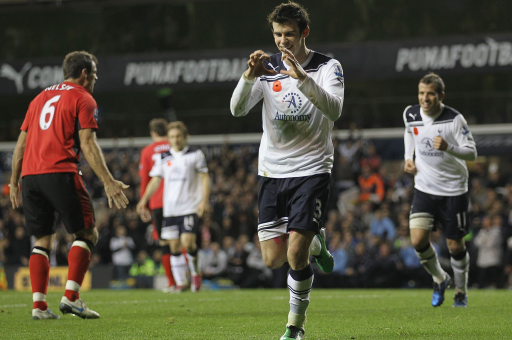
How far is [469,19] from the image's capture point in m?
22.3

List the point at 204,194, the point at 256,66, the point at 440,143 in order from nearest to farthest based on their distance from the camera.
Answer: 1. the point at 256,66
2. the point at 440,143
3. the point at 204,194

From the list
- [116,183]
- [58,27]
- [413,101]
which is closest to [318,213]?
[116,183]

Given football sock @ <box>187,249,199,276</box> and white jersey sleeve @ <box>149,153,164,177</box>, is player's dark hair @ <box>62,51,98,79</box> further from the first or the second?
football sock @ <box>187,249,199,276</box>

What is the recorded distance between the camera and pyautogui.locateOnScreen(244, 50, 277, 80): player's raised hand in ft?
14.6

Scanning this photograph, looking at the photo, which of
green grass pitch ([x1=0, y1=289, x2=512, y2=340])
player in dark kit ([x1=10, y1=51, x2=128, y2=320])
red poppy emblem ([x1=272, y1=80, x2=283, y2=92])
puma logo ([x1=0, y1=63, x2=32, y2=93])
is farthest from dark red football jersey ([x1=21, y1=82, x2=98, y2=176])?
puma logo ([x1=0, y1=63, x2=32, y2=93])

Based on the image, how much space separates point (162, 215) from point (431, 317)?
5.92 metres

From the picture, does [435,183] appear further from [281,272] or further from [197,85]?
[197,85]

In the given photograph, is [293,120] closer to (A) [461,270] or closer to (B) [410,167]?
(B) [410,167]

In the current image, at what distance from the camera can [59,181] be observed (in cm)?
602

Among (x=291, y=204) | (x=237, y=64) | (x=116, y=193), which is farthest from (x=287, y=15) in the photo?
(x=237, y=64)

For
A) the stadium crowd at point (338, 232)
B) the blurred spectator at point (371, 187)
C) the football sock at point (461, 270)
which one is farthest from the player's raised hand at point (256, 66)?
the blurred spectator at point (371, 187)

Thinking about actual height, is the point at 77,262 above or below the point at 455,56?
below

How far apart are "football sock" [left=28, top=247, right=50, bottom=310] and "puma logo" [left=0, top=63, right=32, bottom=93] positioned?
10.8 m

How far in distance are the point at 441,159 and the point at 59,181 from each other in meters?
4.08
